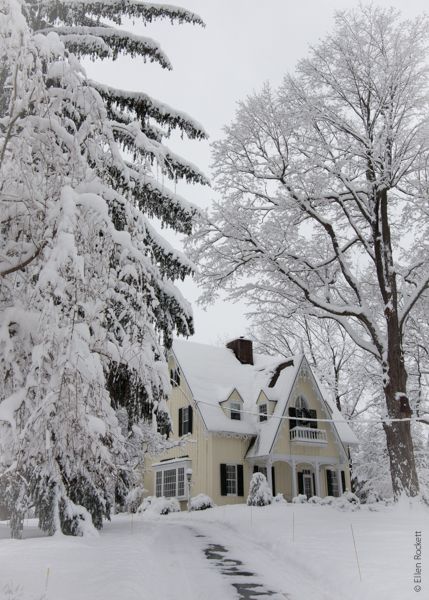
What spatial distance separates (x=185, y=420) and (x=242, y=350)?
6.75 metres

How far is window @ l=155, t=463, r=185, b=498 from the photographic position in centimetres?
2691

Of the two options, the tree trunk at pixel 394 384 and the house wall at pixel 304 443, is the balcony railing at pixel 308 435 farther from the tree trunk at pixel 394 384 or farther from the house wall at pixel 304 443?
the tree trunk at pixel 394 384

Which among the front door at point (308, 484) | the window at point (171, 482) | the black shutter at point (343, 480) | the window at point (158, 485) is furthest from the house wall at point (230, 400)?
the black shutter at point (343, 480)

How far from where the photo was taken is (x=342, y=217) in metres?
19.6

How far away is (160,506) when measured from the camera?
24.1m

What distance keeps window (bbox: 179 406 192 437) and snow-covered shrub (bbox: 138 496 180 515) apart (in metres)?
3.72

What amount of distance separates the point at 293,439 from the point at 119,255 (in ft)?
75.9

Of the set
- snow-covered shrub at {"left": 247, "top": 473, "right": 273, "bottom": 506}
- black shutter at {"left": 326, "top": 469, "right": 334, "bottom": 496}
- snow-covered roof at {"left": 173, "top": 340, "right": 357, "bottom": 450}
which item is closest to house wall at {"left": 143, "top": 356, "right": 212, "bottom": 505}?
snow-covered roof at {"left": 173, "top": 340, "right": 357, "bottom": 450}

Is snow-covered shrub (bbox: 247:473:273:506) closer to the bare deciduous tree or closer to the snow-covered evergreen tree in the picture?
the bare deciduous tree

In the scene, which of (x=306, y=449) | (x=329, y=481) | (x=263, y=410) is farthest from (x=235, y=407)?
(x=329, y=481)

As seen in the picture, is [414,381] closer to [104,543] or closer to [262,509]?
[262,509]

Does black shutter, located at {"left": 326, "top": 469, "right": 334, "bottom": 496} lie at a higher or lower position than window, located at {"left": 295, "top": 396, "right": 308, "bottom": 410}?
lower

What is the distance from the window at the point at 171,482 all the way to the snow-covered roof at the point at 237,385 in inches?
146

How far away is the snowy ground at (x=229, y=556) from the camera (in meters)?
6.31
